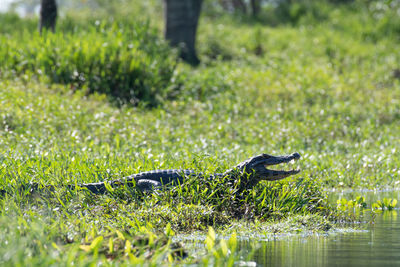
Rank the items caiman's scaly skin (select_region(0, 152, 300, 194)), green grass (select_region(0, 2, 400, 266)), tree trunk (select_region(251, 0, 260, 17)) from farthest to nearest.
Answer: tree trunk (select_region(251, 0, 260, 17)) < caiman's scaly skin (select_region(0, 152, 300, 194)) < green grass (select_region(0, 2, 400, 266))

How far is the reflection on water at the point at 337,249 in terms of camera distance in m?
4.44

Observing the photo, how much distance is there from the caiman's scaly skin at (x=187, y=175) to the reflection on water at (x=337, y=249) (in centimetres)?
115

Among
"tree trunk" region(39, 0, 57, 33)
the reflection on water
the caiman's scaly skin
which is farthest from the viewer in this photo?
"tree trunk" region(39, 0, 57, 33)

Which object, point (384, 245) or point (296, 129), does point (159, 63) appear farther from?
point (384, 245)

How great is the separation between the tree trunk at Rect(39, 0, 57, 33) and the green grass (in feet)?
1.24

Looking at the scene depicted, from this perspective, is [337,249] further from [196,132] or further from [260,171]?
[196,132]

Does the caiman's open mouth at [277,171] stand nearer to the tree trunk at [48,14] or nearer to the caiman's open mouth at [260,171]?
the caiman's open mouth at [260,171]

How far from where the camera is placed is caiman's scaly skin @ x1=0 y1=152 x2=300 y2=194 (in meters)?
6.50

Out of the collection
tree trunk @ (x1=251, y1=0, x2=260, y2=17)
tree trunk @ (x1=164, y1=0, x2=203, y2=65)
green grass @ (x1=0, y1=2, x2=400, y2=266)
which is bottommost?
green grass @ (x1=0, y1=2, x2=400, y2=266)

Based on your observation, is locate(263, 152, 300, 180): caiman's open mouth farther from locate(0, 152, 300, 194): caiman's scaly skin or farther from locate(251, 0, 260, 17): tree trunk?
locate(251, 0, 260, 17): tree trunk

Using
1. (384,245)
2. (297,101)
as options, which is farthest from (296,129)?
(384,245)

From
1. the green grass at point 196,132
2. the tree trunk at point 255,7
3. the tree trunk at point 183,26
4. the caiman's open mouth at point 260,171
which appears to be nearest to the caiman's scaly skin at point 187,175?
the caiman's open mouth at point 260,171

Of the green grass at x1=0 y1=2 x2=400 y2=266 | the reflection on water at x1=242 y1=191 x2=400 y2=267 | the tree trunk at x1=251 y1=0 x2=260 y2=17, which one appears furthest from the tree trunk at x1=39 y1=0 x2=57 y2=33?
the tree trunk at x1=251 y1=0 x2=260 y2=17

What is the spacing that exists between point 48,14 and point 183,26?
4377 mm
